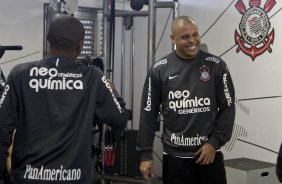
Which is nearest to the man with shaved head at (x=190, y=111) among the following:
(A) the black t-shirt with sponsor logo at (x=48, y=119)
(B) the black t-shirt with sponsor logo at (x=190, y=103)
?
(B) the black t-shirt with sponsor logo at (x=190, y=103)

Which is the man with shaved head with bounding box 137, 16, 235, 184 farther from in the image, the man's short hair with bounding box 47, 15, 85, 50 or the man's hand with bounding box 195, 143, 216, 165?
the man's short hair with bounding box 47, 15, 85, 50

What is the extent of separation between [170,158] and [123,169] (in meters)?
2.06

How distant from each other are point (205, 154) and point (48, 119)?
917 mm

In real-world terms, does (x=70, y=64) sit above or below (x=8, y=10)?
below

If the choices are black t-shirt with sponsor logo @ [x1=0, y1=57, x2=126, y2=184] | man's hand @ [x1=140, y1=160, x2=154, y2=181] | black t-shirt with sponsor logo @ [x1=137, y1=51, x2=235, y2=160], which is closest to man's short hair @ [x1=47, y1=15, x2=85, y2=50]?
black t-shirt with sponsor logo @ [x1=0, y1=57, x2=126, y2=184]

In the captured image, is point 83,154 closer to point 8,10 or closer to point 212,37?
point 212,37

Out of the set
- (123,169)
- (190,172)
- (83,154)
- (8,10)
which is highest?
(8,10)

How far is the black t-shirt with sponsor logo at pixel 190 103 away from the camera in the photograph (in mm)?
2289

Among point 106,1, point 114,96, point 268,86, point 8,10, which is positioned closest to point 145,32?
point 106,1

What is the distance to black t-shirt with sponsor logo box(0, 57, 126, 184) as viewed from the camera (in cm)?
176

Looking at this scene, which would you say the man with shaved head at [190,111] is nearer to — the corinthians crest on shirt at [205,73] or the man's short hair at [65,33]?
the corinthians crest on shirt at [205,73]

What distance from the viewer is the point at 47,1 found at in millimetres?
4398

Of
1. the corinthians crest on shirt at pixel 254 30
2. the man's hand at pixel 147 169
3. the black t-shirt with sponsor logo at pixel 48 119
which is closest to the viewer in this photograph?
the black t-shirt with sponsor logo at pixel 48 119

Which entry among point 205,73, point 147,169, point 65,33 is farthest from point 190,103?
point 65,33
